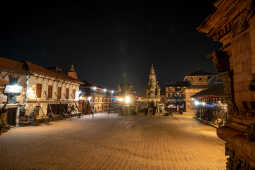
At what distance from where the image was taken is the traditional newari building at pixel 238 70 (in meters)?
2.69

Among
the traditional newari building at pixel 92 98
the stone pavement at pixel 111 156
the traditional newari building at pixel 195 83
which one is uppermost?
the traditional newari building at pixel 195 83

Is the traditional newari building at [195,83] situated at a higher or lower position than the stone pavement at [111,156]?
higher

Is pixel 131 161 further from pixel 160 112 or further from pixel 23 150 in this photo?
pixel 160 112

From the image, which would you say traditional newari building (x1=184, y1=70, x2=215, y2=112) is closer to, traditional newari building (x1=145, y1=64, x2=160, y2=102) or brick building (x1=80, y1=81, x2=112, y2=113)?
traditional newari building (x1=145, y1=64, x2=160, y2=102)

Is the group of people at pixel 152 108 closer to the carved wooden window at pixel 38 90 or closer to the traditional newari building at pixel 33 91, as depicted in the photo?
the traditional newari building at pixel 33 91

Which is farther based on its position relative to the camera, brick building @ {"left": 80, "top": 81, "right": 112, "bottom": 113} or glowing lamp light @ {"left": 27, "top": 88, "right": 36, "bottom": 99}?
brick building @ {"left": 80, "top": 81, "right": 112, "bottom": 113}

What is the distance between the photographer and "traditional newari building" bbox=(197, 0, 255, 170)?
2693 millimetres

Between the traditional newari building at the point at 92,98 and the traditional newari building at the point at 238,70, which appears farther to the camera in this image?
the traditional newari building at the point at 92,98

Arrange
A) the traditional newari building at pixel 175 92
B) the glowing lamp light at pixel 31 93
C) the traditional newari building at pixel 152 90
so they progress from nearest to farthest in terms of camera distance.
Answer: the glowing lamp light at pixel 31 93
the traditional newari building at pixel 152 90
the traditional newari building at pixel 175 92

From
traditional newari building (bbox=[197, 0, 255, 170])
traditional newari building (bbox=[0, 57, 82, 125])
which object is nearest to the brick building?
traditional newari building (bbox=[0, 57, 82, 125])

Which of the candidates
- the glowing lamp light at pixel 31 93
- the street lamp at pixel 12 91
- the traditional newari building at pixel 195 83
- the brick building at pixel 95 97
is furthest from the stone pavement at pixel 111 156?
the traditional newari building at pixel 195 83

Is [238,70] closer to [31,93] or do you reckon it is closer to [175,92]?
[31,93]

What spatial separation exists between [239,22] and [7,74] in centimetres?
1957

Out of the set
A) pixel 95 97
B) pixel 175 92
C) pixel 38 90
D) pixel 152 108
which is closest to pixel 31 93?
pixel 38 90
